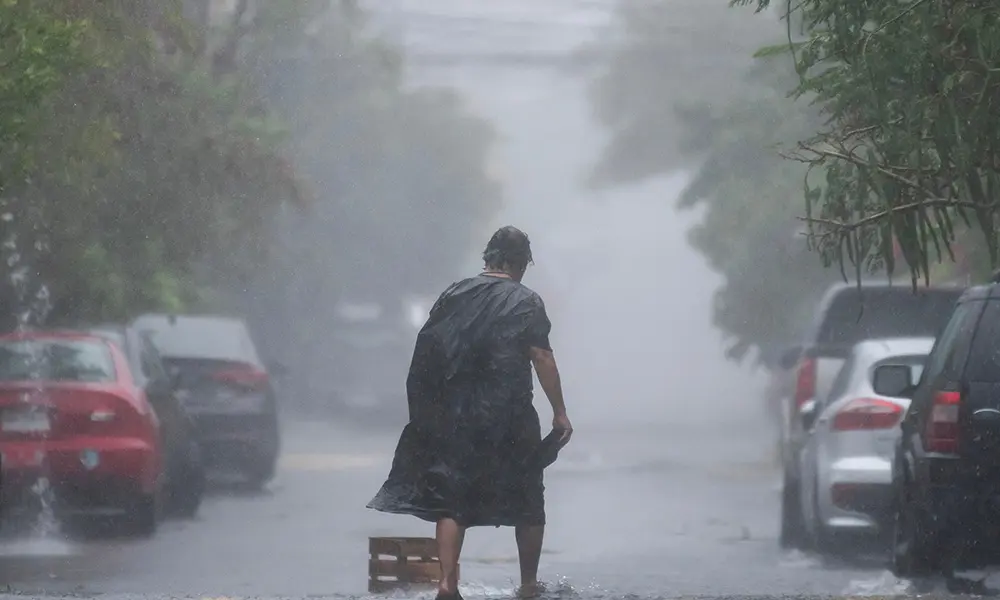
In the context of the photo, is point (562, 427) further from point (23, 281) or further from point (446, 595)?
point (23, 281)

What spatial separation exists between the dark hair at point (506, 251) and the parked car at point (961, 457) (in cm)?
227

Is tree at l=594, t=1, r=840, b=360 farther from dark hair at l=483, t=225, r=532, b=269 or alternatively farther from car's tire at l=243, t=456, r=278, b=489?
dark hair at l=483, t=225, r=532, b=269

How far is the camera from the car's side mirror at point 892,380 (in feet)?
36.3

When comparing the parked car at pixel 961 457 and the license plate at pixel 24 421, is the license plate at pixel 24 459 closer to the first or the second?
the license plate at pixel 24 421

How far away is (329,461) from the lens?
27.0 metres

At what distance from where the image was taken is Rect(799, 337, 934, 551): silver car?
13398mm

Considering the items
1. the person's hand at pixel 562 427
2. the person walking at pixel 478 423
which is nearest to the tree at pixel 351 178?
the person walking at pixel 478 423

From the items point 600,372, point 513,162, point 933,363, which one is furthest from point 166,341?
point 600,372

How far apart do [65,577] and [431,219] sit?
41.4 m

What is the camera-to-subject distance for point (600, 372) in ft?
233

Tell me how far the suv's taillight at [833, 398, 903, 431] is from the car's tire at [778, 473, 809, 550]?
1.55 meters

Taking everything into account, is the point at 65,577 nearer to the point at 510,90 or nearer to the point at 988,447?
the point at 988,447

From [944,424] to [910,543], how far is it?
0.67m

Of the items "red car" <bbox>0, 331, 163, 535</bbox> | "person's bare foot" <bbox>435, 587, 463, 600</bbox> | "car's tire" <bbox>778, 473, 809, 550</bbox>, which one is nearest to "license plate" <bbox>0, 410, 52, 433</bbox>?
"red car" <bbox>0, 331, 163, 535</bbox>
